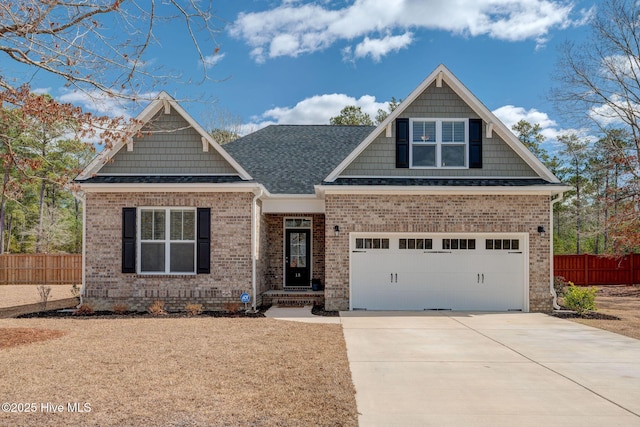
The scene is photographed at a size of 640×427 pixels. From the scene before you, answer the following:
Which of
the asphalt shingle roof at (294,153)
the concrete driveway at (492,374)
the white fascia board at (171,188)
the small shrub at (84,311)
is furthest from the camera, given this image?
the asphalt shingle roof at (294,153)

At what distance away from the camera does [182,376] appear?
6668mm

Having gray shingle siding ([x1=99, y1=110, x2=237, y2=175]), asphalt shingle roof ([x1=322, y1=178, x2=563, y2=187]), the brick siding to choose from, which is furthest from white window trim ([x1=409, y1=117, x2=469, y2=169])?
gray shingle siding ([x1=99, y1=110, x2=237, y2=175])

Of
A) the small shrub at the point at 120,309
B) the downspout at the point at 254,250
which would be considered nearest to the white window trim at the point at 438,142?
the downspout at the point at 254,250

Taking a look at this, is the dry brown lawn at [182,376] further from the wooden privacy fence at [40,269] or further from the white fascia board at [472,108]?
Result: the wooden privacy fence at [40,269]

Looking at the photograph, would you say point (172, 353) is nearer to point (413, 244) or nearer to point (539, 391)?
point (539, 391)

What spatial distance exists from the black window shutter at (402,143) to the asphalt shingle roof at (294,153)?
302cm

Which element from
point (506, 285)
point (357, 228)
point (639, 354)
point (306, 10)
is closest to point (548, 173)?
point (506, 285)

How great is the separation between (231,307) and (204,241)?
191cm

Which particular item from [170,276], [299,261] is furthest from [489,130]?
[170,276]

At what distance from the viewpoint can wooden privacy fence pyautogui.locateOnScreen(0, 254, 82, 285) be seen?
24.4 meters

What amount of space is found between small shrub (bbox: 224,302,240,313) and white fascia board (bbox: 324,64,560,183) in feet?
13.6

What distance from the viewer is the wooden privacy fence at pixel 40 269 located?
24.4 m

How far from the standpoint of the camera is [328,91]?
96.2 ft

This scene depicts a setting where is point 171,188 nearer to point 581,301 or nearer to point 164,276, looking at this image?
point 164,276
